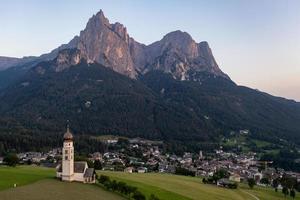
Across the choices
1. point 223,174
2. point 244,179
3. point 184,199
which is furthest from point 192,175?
point 184,199

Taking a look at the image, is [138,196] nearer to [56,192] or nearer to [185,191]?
[56,192]

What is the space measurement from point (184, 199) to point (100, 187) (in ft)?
54.4

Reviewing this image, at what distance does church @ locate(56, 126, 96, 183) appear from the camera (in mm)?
99000

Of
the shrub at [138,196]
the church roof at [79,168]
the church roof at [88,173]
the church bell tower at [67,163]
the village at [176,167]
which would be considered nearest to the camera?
the shrub at [138,196]

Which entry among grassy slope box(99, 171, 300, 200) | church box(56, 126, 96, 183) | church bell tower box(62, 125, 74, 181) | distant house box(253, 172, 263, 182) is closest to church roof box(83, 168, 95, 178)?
church box(56, 126, 96, 183)

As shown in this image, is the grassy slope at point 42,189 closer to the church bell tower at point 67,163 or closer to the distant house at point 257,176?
the church bell tower at point 67,163

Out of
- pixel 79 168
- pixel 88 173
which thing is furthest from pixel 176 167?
pixel 79 168

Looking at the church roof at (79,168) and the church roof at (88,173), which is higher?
the church roof at (79,168)

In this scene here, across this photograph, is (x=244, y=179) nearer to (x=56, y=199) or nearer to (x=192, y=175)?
(x=192, y=175)

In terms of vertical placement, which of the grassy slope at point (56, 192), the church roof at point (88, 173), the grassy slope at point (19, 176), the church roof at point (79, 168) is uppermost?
the church roof at point (79, 168)

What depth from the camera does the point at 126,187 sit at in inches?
3548

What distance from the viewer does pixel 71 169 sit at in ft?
326

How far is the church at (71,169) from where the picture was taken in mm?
99000

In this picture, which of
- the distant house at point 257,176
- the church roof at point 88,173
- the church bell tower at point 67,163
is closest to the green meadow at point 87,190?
the church bell tower at point 67,163
